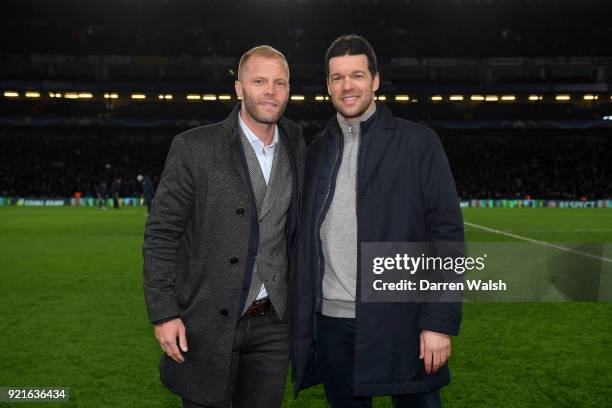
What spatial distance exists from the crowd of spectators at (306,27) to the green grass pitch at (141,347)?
43.2 metres

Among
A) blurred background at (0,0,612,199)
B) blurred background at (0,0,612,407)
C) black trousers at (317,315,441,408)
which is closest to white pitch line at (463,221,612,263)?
black trousers at (317,315,441,408)

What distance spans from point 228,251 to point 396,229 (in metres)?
0.75

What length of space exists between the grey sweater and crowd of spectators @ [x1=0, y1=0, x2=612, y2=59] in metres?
49.6

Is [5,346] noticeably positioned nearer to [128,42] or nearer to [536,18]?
[128,42]

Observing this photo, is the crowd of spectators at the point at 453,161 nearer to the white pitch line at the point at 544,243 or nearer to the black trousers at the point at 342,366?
the white pitch line at the point at 544,243

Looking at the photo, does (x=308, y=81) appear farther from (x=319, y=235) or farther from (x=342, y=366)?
(x=342, y=366)

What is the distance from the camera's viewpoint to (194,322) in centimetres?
297

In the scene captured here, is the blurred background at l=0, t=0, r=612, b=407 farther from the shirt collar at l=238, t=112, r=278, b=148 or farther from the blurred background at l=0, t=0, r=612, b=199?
the shirt collar at l=238, t=112, r=278, b=148

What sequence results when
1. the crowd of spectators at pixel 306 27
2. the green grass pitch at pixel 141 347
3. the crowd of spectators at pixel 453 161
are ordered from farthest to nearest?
the crowd of spectators at pixel 306 27 → the crowd of spectators at pixel 453 161 → the green grass pitch at pixel 141 347

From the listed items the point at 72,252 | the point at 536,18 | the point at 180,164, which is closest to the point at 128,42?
the point at 536,18

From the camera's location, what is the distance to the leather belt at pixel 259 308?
9.92ft

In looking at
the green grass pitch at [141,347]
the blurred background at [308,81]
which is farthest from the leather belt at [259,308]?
the blurred background at [308,81]

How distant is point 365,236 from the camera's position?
2.85 m

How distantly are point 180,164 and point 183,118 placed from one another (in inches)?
1986
